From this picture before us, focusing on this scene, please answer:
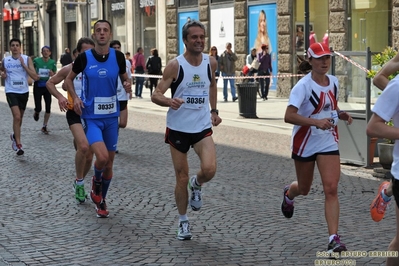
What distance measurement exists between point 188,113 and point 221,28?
23.4m

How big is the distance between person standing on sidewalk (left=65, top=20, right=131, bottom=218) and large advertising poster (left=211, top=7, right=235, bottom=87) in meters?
21.5

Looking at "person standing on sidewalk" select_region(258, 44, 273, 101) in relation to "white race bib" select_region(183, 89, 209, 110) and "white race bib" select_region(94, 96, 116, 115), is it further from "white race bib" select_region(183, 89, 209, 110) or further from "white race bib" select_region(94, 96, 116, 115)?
"white race bib" select_region(183, 89, 209, 110)

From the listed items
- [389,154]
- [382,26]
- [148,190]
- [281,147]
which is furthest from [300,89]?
[382,26]

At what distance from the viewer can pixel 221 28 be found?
30812 millimetres

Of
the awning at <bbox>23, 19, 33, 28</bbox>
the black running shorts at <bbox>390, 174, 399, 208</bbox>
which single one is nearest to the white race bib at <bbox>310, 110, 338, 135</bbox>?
the black running shorts at <bbox>390, 174, 399, 208</bbox>

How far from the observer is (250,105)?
70.2 ft

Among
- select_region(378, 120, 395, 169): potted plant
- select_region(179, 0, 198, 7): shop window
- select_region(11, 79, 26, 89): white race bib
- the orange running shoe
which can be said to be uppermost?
select_region(179, 0, 198, 7): shop window

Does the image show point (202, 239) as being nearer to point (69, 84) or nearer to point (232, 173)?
point (69, 84)

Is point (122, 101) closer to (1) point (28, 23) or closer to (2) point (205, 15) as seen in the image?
(2) point (205, 15)

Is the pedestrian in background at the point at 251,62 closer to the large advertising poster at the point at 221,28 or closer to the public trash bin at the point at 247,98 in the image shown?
the large advertising poster at the point at 221,28


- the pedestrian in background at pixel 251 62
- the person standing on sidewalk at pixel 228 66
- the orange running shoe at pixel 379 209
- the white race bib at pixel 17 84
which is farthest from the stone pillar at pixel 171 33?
the orange running shoe at pixel 379 209

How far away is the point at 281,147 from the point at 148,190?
521cm

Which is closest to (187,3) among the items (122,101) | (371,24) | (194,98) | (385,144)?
(371,24)

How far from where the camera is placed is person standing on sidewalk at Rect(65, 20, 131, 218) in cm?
855
